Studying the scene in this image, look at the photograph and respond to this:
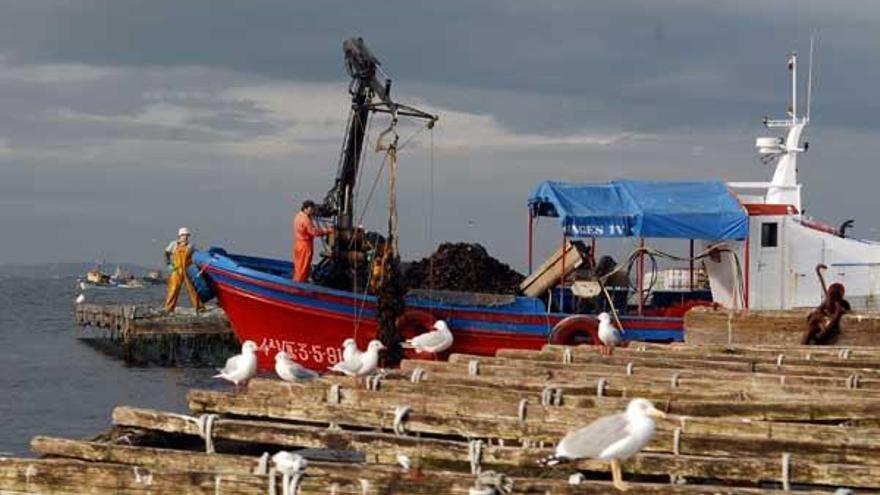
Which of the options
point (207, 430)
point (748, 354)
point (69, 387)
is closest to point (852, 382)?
point (748, 354)

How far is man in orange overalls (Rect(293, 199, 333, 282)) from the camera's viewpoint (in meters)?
26.5

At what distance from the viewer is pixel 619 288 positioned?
89.9 feet

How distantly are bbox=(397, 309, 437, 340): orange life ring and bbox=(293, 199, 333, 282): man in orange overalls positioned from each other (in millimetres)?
2508

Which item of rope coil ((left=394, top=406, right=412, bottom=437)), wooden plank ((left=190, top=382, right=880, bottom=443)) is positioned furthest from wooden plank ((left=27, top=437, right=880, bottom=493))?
rope coil ((left=394, top=406, right=412, bottom=437))

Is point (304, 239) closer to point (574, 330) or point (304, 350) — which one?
point (304, 350)

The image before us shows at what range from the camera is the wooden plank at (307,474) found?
277 inches

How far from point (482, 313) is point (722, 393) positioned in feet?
45.5

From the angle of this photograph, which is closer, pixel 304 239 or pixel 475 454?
pixel 475 454

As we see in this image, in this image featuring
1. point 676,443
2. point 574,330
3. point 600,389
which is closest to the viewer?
point 676,443

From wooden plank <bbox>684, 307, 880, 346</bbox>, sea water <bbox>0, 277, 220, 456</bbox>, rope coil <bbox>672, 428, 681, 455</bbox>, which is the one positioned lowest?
sea water <bbox>0, 277, 220, 456</bbox>

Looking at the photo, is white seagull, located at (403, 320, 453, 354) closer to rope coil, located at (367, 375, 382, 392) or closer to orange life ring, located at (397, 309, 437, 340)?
orange life ring, located at (397, 309, 437, 340)

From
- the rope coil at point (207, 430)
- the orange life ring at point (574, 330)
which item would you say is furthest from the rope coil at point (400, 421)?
the orange life ring at point (574, 330)

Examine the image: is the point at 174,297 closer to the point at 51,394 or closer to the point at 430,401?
the point at 51,394

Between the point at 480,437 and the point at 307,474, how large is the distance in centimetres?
219
